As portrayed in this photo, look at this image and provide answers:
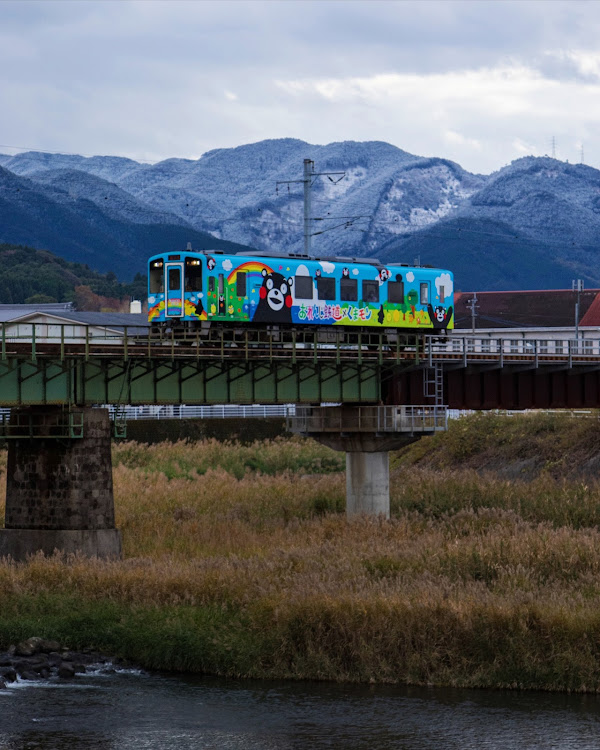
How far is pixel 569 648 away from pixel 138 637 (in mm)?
10194

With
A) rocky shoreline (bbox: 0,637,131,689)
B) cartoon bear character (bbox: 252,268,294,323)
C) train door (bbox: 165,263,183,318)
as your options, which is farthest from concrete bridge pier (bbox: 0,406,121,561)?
cartoon bear character (bbox: 252,268,294,323)

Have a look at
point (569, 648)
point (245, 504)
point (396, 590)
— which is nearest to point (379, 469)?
point (245, 504)

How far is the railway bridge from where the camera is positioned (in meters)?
37.0

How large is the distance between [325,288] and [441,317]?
21.6 feet

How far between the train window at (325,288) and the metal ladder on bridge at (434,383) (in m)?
5.17

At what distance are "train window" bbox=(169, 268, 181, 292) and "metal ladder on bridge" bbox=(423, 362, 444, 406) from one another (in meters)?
9.66

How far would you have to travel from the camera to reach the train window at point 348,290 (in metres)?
49.9

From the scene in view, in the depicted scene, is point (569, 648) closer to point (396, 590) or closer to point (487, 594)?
point (487, 594)

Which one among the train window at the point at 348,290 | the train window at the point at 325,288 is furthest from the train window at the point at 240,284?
the train window at the point at 348,290

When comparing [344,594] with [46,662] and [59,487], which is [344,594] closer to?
[46,662]

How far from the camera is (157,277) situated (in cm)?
4750

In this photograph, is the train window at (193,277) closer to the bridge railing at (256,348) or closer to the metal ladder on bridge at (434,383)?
the bridge railing at (256,348)

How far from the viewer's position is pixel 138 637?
3042cm

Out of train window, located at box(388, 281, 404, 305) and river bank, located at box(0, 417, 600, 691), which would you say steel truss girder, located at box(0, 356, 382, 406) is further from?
train window, located at box(388, 281, 404, 305)
